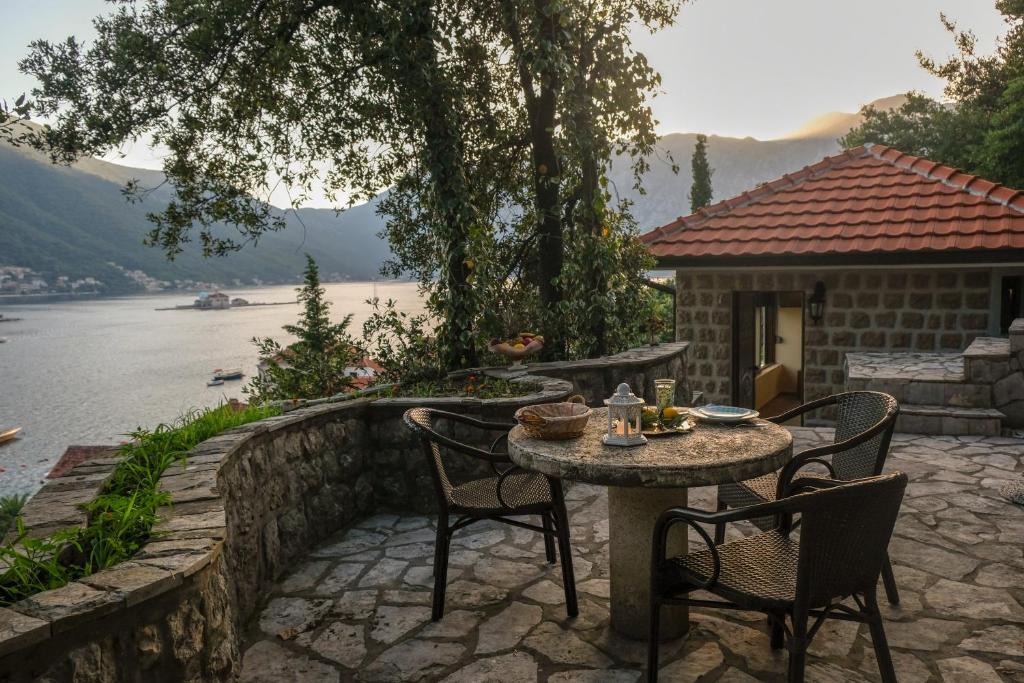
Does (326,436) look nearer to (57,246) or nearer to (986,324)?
(986,324)

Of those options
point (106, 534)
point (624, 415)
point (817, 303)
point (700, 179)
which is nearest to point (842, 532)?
point (624, 415)

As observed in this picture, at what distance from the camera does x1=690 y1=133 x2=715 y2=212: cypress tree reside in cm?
1864

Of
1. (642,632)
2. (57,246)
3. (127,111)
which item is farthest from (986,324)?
(57,246)

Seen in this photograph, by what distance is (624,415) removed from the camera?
2539 millimetres

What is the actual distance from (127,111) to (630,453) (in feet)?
22.9

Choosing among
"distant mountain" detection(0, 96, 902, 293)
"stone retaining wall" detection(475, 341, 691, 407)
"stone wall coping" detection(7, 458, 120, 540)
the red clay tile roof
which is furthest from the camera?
"distant mountain" detection(0, 96, 902, 293)

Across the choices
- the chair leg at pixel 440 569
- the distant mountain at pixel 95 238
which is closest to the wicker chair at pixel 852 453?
the chair leg at pixel 440 569

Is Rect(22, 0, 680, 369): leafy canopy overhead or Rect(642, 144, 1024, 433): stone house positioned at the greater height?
Rect(22, 0, 680, 369): leafy canopy overhead

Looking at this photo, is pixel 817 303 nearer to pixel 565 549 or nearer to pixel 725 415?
pixel 725 415

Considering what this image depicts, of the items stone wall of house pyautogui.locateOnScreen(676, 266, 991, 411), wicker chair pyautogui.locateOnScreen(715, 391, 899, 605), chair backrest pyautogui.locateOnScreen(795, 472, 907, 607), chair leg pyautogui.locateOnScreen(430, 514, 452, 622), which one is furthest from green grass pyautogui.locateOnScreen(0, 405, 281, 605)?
stone wall of house pyautogui.locateOnScreen(676, 266, 991, 411)

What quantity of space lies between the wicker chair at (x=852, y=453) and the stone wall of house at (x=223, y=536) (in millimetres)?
1659

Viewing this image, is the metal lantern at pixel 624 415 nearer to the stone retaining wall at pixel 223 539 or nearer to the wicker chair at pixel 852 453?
the wicker chair at pixel 852 453

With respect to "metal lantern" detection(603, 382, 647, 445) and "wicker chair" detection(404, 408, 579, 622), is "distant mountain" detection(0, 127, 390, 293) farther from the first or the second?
"metal lantern" detection(603, 382, 647, 445)

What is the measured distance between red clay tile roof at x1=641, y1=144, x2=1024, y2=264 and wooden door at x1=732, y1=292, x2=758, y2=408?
2.76ft
